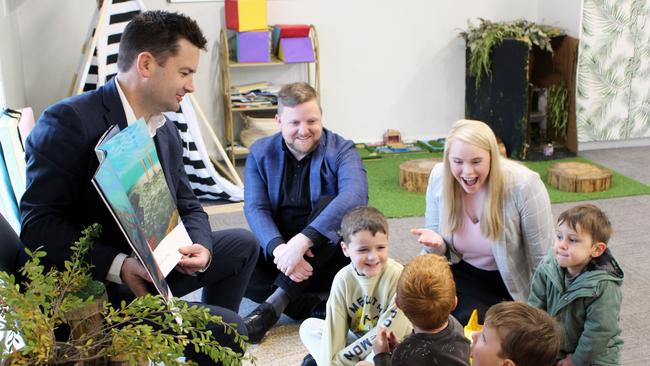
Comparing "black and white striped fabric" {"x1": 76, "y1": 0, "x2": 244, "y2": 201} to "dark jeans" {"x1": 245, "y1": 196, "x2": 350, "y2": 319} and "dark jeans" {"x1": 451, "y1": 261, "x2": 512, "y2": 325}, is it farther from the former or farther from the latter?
"dark jeans" {"x1": 451, "y1": 261, "x2": 512, "y2": 325}

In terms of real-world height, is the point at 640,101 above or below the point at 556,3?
below

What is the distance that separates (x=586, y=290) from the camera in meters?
2.13

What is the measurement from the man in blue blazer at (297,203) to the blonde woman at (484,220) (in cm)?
37

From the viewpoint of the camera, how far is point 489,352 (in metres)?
1.60

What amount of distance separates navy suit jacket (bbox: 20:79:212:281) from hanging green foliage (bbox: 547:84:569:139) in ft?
12.2

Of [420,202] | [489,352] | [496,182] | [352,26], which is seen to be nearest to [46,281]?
[489,352]

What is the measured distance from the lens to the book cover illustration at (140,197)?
153 cm

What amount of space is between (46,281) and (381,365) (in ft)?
3.09

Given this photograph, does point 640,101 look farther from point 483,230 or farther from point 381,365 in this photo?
point 381,365

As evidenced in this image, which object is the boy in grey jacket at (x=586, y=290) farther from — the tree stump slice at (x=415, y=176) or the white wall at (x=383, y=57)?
the white wall at (x=383, y=57)

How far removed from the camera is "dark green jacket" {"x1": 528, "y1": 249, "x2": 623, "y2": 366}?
6.98 feet

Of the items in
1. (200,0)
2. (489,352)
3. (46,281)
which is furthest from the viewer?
(200,0)

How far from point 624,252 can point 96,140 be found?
2.54 meters

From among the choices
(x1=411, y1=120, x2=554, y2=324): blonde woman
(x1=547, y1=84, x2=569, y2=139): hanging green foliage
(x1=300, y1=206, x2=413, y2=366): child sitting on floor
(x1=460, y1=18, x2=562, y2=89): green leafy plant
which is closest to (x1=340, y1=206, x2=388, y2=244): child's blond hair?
→ (x1=300, y1=206, x2=413, y2=366): child sitting on floor
